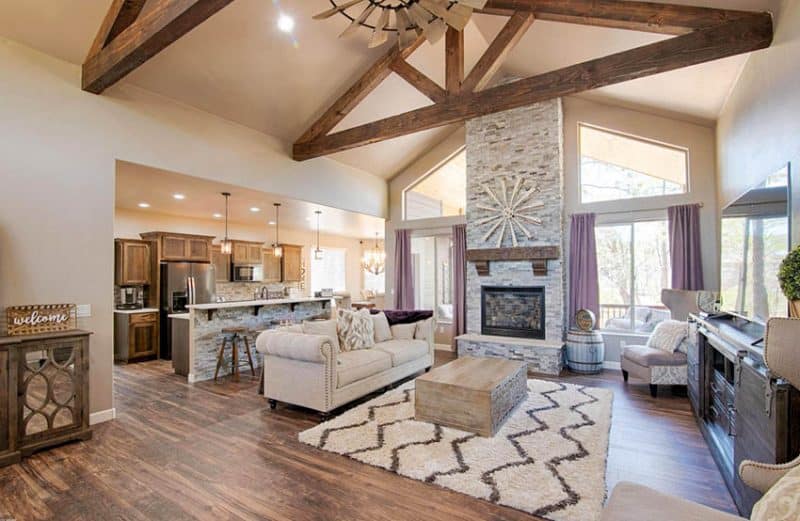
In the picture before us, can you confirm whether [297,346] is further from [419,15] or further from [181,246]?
[181,246]

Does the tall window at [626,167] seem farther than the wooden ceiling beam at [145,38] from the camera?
Yes

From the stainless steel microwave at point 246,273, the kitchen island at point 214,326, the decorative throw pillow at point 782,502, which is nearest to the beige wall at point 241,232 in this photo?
the stainless steel microwave at point 246,273

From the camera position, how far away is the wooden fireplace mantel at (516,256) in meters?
6.09

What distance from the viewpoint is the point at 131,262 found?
6.98 metres

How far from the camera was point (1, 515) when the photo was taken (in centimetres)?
237

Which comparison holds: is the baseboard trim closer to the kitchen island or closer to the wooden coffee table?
the kitchen island

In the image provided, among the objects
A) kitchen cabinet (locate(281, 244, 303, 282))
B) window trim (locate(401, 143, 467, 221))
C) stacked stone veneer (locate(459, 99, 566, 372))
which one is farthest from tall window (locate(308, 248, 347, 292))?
stacked stone veneer (locate(459, 99, 566, 372))

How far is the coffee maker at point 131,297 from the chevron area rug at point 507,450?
5.46 m

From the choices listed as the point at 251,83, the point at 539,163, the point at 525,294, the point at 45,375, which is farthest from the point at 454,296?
the point at 45,375

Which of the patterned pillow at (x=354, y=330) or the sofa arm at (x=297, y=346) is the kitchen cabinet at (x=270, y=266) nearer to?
the patterned pillow at (x=354, y=330)

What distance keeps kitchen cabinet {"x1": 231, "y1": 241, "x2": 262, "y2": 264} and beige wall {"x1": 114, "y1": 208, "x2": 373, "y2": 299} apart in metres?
0.32

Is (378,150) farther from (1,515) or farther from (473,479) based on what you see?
(1,515)

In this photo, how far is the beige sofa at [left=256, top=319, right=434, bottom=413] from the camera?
3.88 m

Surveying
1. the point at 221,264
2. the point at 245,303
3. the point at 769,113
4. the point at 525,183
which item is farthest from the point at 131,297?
the point at 769,113
